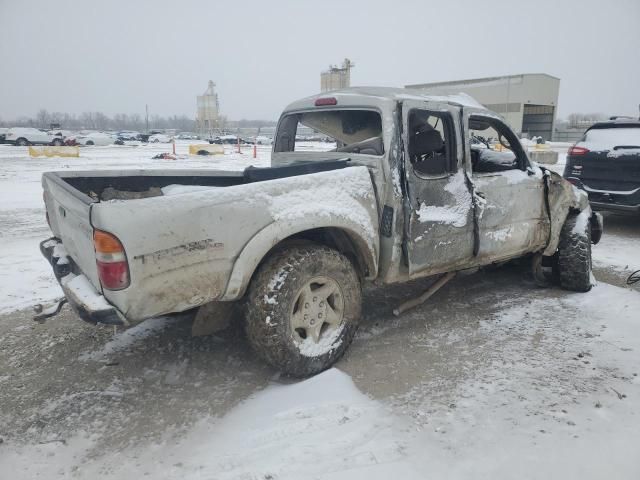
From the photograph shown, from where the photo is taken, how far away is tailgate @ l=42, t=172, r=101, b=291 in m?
2.54

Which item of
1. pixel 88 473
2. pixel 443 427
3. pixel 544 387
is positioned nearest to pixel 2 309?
pixel 88 473

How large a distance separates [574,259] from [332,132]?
2.83 metres

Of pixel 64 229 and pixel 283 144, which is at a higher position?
pixel 283 144

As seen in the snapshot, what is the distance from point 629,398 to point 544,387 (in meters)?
0.48

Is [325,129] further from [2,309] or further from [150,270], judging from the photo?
[2,309]

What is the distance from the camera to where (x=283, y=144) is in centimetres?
474

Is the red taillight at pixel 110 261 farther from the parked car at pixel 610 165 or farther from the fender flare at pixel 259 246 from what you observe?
the parked car at pixel 610 165

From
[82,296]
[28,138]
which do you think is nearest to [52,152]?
[28,138]

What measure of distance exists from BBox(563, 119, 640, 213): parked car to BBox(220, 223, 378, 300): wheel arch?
5911mm

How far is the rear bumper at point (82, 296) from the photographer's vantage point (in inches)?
97.3

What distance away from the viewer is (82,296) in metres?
2.64

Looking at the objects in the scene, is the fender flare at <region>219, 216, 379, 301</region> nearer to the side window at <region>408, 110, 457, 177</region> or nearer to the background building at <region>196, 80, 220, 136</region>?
the side window at <region>408, 110, 457, 177</region>

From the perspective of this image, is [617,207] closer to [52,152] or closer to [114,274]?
[114,274]

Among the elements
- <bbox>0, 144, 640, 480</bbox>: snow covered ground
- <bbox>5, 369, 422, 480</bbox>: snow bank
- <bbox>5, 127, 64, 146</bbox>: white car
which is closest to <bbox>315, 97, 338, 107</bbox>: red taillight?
<bbox>0, 144, 640, 480</bbox>: snow covered ground
